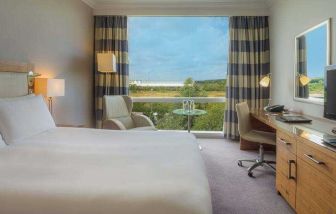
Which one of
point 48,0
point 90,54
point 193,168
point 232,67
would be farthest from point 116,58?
point 193,168

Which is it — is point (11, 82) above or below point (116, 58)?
below

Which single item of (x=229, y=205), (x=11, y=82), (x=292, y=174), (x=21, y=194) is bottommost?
(x=229, y=205)

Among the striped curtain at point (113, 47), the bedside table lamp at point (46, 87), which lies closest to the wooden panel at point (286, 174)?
the bedside table lamp at point (46, 87)

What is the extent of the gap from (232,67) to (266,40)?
2.62ft

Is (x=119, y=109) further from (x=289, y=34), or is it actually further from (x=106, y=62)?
(x=289, y=34)

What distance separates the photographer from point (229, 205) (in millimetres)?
2555

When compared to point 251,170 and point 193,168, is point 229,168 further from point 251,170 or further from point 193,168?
point 193,168

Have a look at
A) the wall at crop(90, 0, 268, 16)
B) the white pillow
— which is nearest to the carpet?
the white pillow

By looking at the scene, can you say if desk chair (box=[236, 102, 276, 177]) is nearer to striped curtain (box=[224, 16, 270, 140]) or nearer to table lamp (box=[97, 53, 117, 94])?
striped curtain (box=[224, 16, 270, 140])

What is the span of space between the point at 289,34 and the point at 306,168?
8.79ft

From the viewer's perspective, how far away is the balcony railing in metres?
5.53

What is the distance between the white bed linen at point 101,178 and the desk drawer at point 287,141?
0.88 metres

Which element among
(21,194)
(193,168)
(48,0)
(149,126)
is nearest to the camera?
(21,194)

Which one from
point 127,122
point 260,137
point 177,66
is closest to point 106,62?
point 127,122
